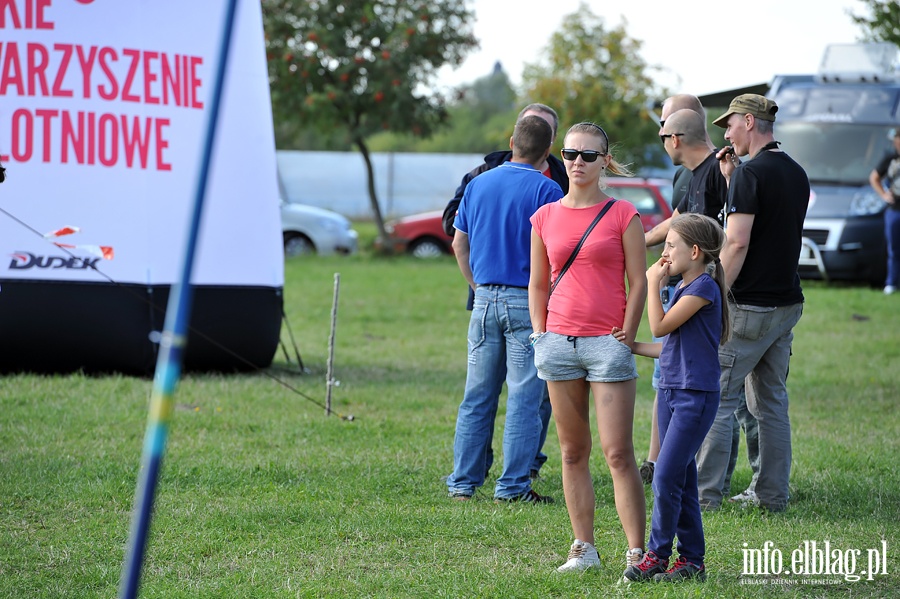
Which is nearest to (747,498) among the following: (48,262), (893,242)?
(48,262)

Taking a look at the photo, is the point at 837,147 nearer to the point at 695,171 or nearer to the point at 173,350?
the point at 695,171

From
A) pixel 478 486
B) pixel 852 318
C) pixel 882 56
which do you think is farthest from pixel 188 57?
pixel 882 56

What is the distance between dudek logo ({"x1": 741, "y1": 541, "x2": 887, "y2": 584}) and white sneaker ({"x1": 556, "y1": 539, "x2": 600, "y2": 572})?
606mm

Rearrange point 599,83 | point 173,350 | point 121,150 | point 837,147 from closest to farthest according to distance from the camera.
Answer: point 173,350
point 121,150
point 837,147
point 599,83

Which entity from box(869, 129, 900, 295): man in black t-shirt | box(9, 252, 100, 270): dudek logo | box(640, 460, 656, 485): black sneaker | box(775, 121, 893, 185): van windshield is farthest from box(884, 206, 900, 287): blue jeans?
box(9, 252, 100, 270): dudek logo

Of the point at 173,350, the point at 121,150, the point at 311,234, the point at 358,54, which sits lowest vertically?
the point at 311,234

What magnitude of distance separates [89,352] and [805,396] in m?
5.90

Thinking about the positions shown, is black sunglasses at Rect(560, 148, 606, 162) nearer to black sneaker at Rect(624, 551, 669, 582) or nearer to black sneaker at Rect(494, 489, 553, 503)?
black sneaker at Rect(624, 551, 669, 582)

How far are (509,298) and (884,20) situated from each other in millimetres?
15966

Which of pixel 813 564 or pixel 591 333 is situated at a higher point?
pixel 591 333

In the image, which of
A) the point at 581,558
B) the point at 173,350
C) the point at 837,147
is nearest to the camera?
the point at 173,350

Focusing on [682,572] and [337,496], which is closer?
[682,572]

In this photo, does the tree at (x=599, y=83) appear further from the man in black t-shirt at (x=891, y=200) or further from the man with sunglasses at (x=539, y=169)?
the man with sunglasses at (x=539, y=169)

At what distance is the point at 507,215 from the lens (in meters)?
5.73
